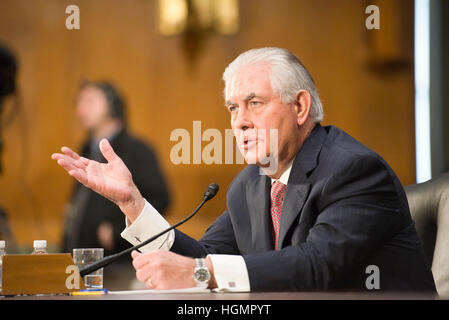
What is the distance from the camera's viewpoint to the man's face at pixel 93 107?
4285 mm

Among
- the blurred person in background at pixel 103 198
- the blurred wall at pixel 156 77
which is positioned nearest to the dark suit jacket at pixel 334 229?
the blurred person in background at pixel 103 198

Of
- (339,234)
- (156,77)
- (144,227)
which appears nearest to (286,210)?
(339,234)

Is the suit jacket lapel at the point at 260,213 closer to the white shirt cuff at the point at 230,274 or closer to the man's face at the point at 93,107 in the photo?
the white shirt cuff at the point at 230,274

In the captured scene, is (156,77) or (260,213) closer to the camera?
(260,213)

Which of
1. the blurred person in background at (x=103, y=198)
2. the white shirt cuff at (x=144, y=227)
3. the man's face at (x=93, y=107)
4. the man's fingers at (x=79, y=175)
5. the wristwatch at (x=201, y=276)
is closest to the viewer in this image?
the wristwatch at (x=201, y=276)

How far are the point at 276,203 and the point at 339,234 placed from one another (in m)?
0.33

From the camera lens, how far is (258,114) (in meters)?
1.83

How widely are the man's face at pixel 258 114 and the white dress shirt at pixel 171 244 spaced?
0.10m

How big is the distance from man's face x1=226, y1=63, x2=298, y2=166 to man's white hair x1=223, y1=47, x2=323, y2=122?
2cm

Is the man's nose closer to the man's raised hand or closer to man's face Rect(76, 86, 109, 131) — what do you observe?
the man's raised hand

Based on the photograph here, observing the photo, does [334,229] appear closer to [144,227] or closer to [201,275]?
[201,275]
